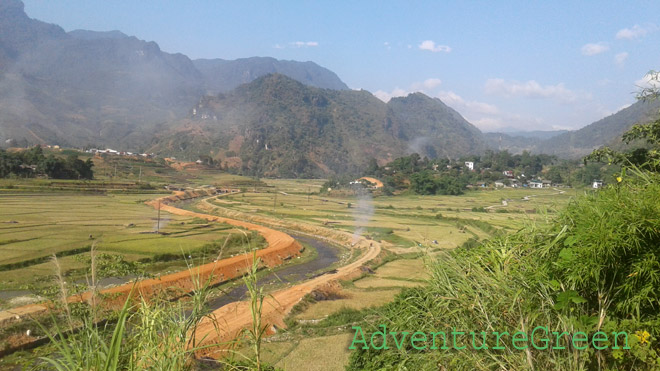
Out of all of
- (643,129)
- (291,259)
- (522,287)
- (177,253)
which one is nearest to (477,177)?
(291,259)

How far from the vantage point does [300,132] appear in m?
134

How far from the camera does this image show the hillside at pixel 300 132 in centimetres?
11000

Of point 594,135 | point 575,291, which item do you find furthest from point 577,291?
point 594,135

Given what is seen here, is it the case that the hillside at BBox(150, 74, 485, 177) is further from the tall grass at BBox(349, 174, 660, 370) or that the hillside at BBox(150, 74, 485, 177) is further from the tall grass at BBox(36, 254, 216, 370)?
the tall grass at BBox(36, 254, 216, 370)

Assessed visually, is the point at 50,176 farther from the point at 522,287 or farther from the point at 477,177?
the point at 477,177

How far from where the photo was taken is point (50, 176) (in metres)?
43.3

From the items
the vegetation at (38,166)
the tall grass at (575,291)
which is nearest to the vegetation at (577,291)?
the tall grass at (575,291)

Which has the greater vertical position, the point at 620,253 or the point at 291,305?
the point at 620,253

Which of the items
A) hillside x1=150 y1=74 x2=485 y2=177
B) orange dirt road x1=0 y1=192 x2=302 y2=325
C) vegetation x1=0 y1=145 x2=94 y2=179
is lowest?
orange dirt road x1=0 y1=192 x2=302 y2=325

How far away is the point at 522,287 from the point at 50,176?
49699mm

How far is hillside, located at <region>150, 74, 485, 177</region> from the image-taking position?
110m

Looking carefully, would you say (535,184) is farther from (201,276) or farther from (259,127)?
(259,127)

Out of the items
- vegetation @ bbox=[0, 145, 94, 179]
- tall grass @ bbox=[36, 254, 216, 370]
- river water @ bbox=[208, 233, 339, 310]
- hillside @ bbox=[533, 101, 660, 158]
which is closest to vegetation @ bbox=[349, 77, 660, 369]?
tall grass @ bbox=[36, 254, 216, 370]

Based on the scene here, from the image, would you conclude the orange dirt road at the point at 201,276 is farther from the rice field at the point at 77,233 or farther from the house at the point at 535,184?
the house at the point at 535,184
